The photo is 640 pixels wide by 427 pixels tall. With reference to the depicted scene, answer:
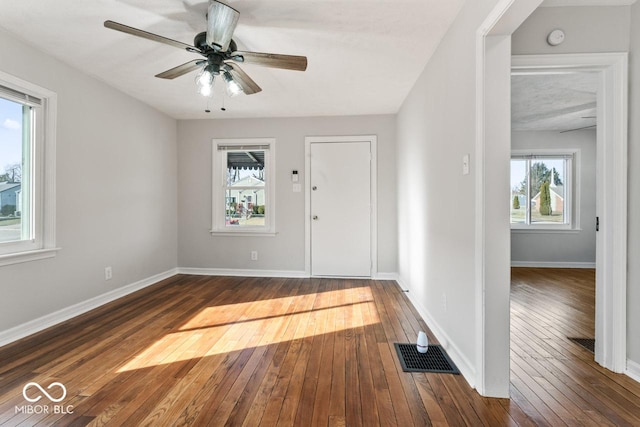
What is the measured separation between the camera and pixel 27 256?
2.43 m

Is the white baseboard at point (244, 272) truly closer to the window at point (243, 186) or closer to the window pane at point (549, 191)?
the window at point (243, 186)

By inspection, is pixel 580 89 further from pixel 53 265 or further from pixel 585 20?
pixel 53 265

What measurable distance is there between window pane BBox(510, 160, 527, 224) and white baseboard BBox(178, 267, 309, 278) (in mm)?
4104

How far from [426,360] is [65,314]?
10.5ft

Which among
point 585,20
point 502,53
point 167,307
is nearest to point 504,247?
point 502,53

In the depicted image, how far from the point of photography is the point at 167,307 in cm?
311

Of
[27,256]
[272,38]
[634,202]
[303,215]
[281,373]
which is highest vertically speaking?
[272,38]

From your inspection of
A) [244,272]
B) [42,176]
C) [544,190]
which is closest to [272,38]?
[42,176]

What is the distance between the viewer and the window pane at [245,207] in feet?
15.0

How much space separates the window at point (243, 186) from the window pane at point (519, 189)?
443 centimetres

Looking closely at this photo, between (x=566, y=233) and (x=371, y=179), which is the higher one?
(x=371, y=179)

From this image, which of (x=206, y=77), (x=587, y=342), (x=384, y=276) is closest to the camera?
(x=206, y=77)

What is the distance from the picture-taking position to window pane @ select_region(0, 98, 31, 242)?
2369 mm

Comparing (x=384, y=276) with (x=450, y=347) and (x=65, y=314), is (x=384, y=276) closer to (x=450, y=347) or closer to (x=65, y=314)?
(x=450, y=347)
